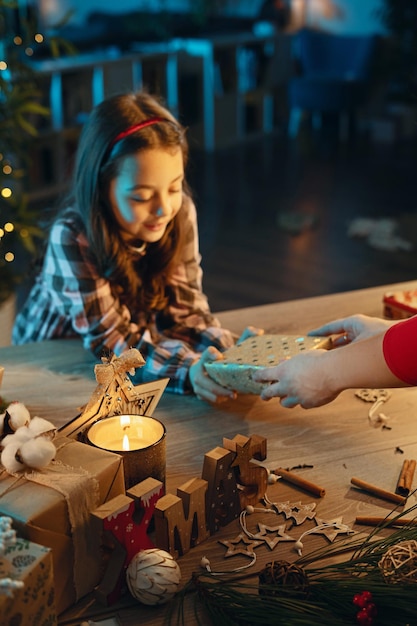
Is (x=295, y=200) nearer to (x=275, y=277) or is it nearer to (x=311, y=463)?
(x=275, y=277)

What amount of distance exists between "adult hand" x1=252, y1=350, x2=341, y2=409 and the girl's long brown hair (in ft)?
1.69

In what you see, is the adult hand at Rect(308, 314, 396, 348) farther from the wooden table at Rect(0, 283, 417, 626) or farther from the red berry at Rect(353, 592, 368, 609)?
the red berry at Rect(353, 592, 368, 609)

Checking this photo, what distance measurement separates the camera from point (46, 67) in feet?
18.6

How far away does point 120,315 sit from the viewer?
1.61m

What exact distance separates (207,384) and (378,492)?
363 mm

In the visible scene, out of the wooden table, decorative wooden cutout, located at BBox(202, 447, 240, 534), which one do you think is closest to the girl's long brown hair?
the wooden table

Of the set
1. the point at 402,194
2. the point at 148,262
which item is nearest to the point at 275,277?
the point at 402,194

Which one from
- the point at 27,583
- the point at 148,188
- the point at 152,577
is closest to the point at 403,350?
the point at 152,577

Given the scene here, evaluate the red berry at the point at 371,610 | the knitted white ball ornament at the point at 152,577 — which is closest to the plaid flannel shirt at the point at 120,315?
the knitted white ball ornament at the point at 152,577

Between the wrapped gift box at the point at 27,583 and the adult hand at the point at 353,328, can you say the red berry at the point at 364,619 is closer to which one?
the wrapped gift box at the point at 27,583

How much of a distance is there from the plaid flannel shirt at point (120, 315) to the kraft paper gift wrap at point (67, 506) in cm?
51

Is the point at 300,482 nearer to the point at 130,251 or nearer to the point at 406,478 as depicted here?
the point at 406,478

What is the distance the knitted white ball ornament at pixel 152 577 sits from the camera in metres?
0.89

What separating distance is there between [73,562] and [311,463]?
436 mm
